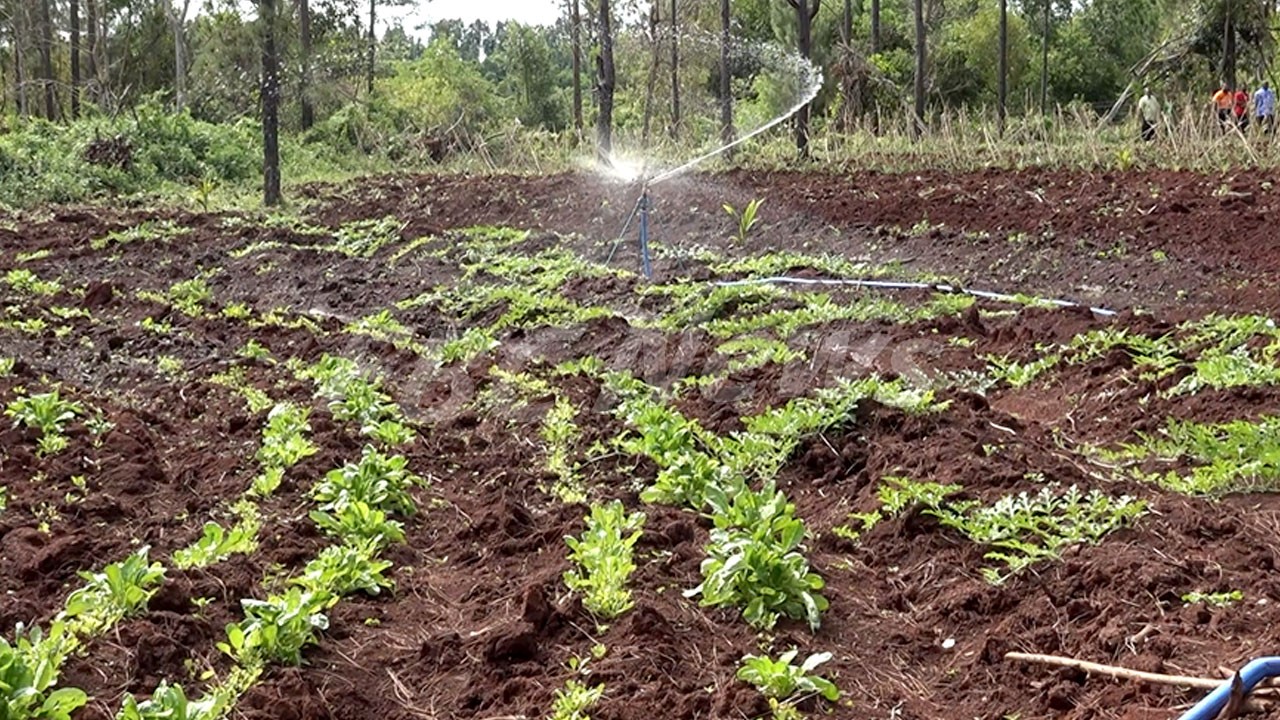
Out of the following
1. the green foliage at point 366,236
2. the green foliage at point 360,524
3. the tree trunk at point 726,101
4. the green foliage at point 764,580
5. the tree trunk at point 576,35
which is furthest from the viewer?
the tree trunk at point 576,35

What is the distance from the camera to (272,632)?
3.42 m

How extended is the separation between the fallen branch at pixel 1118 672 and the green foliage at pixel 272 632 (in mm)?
2098

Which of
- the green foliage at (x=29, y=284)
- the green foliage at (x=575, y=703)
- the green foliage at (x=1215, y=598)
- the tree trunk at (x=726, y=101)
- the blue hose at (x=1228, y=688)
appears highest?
the tree trunk at (x=726, y=101)

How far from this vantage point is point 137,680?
10.9ft

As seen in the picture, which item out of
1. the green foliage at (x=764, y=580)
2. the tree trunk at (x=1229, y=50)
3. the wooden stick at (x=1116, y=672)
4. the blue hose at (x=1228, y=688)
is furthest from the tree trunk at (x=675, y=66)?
the blue hose at (x=1228, y=688)

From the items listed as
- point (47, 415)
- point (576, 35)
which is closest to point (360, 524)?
point (47, 415)

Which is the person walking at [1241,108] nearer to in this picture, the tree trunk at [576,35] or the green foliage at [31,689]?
the tree trunk at [576,35]

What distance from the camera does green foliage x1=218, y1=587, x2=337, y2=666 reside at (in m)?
3.42

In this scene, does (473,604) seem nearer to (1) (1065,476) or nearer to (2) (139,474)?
(2) (139,474)

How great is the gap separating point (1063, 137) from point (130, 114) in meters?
17.2

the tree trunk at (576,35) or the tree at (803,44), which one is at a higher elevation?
the tree trunk at (576,35)

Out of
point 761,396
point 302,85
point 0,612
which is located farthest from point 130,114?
point 0,612

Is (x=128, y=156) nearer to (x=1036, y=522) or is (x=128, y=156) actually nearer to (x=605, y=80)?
(x=605, y=80)

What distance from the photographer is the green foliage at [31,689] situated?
2795 millimetres
